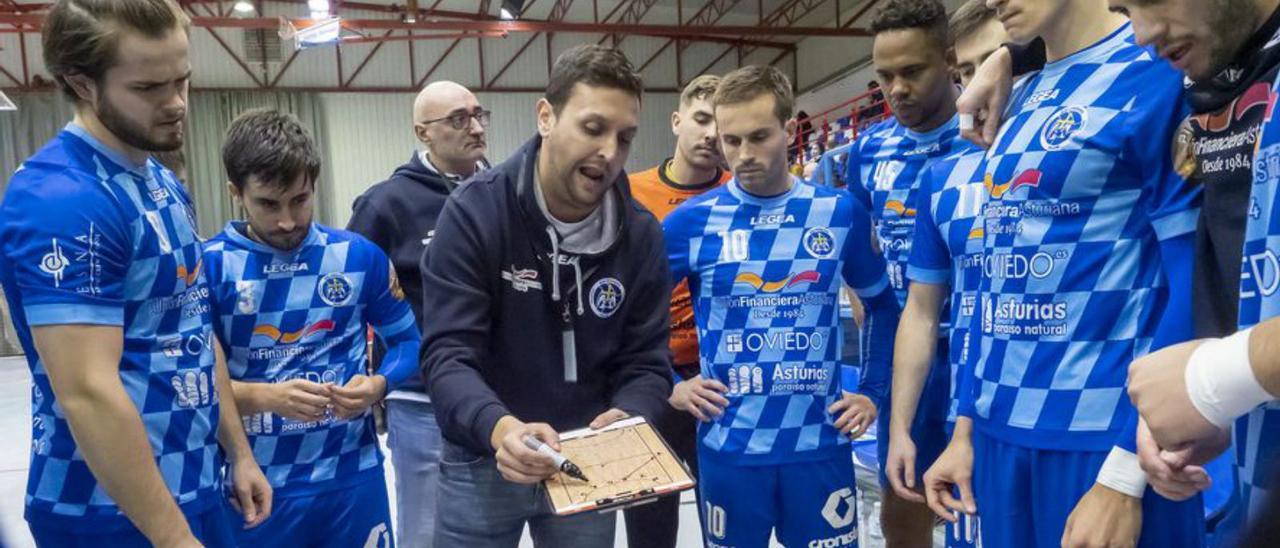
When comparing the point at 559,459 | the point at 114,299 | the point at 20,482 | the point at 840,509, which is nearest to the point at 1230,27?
the point at 559,459

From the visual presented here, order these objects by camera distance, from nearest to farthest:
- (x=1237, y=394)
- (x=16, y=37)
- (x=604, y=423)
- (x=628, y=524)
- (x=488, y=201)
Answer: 1. (x=1237, y=394)
2. (x=604, y=423)
3. (x=488, y=201)
4. (x=628, y=524)
5. (x=16, y=37)

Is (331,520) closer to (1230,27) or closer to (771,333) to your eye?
(771,333)

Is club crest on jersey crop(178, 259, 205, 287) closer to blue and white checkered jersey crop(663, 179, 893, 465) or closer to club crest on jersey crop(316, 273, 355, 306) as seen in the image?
club crest on jersey crop(316, 273, 355, 306)

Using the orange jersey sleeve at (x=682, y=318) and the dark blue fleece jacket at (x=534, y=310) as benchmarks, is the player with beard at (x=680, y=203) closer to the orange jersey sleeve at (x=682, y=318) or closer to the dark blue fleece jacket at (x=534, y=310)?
the orange jersey sleeve at (x=682, y=318)

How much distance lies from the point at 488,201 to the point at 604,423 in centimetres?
54

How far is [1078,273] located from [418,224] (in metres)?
2.11

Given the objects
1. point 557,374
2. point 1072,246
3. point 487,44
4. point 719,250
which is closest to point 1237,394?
point 1072,246

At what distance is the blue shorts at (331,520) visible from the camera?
6.93 feet

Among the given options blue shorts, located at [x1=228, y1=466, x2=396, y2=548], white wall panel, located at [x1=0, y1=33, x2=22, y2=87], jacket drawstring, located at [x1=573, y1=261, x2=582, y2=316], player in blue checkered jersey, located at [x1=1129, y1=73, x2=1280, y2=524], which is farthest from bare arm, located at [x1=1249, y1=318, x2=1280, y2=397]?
white wall panel, located at [x1=0, y1=33, x2=22, y2=87]

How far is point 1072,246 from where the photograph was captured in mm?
1485

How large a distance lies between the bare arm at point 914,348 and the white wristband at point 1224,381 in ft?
3.68

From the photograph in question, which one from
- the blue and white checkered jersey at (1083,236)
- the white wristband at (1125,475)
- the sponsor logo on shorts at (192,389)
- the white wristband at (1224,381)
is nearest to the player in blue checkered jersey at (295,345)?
the sponsor logo on shorts at (192,389)

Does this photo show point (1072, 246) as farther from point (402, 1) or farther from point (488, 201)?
point (402, 1)

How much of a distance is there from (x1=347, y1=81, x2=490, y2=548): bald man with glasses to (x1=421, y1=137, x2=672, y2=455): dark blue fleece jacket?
0.96m
